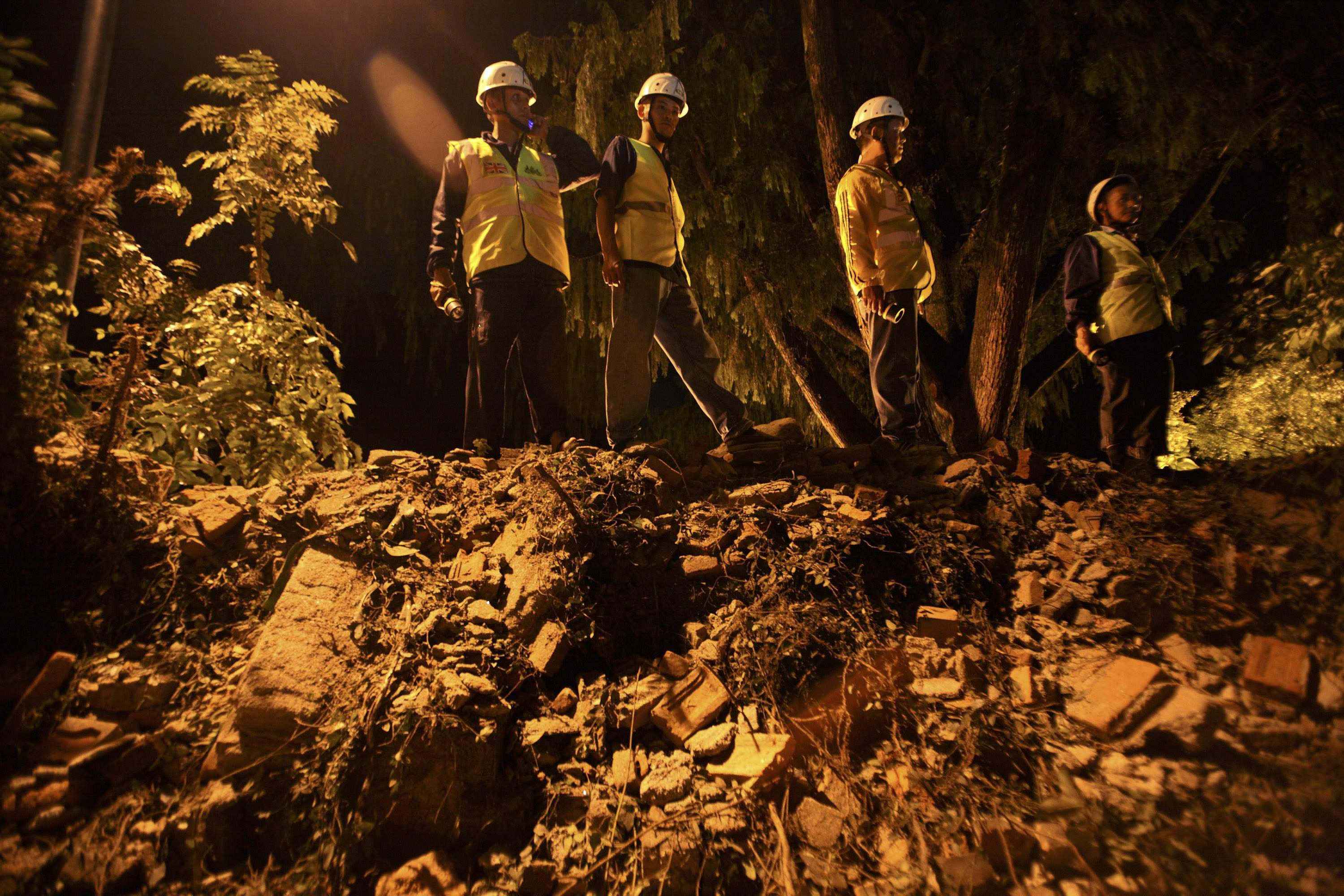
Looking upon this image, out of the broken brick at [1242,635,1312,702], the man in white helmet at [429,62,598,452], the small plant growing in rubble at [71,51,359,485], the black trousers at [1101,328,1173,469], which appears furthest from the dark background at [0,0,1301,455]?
the broken brick at [1242,635,1312,702]

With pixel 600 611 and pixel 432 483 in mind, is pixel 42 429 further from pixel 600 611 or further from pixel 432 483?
pixel 600 611

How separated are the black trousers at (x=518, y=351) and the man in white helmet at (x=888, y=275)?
1719 millimetres

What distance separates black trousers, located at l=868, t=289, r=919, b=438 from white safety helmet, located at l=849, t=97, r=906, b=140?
107 centimetres

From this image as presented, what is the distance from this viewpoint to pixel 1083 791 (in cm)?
172

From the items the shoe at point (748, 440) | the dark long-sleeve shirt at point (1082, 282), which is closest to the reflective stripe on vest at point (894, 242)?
the dark long-sleeve shirt at point (1082, 282)

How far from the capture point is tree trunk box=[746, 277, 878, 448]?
5.14 metres

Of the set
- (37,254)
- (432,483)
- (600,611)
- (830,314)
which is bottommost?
(600,611)

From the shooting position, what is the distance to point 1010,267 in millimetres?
4164

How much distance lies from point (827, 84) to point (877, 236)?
178 cm

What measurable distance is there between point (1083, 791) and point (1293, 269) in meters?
2.15

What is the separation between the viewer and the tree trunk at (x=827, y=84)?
180 inches

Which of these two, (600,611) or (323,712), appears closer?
(323,712)

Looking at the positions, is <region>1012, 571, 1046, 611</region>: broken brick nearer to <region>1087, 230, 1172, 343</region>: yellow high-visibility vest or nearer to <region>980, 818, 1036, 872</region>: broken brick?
<region>980, 818, 1036, 872</region>: broken brick

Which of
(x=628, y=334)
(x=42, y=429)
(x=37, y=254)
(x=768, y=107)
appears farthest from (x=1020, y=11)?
(x=42, y=429)
